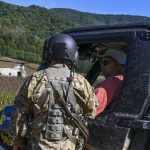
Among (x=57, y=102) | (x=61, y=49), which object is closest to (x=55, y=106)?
(x=57, y=102)

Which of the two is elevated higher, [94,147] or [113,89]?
[113,89]

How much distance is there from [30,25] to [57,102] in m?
101

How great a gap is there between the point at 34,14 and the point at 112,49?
115 m

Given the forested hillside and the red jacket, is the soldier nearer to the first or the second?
the red jacket

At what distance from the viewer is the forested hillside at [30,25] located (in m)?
64.3

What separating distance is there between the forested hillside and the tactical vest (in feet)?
98.9

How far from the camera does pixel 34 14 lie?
118 m

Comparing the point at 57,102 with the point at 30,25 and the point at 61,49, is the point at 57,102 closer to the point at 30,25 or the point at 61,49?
the point at 61,49

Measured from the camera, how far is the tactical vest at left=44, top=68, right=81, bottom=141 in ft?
12.6

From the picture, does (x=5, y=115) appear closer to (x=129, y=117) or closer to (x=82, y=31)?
(x=82, y=31)

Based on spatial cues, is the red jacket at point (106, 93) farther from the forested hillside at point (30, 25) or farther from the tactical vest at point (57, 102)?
the forested hillside at point (30, 25)

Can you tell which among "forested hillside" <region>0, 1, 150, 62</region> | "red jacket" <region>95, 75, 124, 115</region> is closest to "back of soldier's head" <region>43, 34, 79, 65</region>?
"red jacket" <region>95, 75, 124, 115</region>

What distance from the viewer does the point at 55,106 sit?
3855 mm

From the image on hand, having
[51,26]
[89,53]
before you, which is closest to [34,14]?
[51,26]
